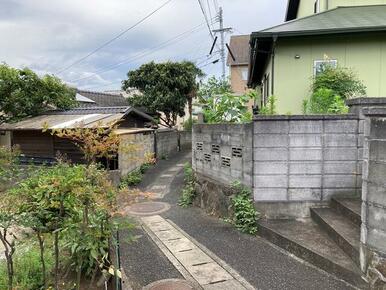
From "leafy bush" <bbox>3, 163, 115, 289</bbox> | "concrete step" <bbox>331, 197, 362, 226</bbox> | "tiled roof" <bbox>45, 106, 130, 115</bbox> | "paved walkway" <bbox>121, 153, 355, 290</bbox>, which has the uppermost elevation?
"tiled roof" <bbox>45, 106, 130, 115</bbox>

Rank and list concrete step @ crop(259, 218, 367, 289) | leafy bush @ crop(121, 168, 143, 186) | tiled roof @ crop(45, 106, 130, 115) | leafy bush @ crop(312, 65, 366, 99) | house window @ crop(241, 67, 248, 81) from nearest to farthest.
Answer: concrete step @ crop(259, 218, 367, 289), leafy bush @ crop(312, 65, 366, 99), leafy bush @ crop(121, 168, 143, 186), tiled roof @ crop(45, 106, 130, 115), house window @ crop(241, 67, 248, 81)

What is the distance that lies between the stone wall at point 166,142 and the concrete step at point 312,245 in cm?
1071

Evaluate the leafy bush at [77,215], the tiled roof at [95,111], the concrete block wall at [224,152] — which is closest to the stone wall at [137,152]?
the tiled roof at [95,111]

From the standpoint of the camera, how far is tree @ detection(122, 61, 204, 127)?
18.6m

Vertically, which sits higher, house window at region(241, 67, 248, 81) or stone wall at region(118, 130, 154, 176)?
house window at region(241, 67, 248, 81)

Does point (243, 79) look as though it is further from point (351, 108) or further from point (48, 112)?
point (351, 108)

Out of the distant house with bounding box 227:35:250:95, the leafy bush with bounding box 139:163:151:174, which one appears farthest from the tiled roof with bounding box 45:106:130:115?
the distant house with bounding box 227:35:250:95

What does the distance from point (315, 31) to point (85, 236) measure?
→ 7217 millimetres

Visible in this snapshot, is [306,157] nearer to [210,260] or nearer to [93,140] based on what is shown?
[210,260]

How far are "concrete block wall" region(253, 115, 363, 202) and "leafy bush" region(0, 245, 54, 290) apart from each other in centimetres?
378

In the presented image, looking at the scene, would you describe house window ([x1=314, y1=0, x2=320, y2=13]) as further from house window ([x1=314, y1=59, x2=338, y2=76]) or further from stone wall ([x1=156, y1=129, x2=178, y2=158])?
stone wall ([x1=156, y1=129, x2=178, y2=158])

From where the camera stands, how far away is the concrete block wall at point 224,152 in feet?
19.9

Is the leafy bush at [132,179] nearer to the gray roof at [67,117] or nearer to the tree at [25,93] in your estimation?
the gray roof at [67,117]

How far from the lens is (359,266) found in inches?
152
